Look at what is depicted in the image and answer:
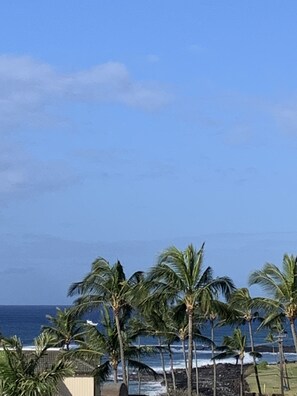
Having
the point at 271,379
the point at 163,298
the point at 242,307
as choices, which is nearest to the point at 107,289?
the point at 163,298

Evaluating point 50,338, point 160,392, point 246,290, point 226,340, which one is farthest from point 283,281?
point 160,392

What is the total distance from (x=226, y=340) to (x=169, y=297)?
165 ft

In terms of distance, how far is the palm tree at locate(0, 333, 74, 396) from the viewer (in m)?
32.9

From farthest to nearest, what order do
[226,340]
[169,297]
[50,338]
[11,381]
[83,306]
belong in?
[226,340] < [83,306] < [169,297] < [50,338] < [11,381]

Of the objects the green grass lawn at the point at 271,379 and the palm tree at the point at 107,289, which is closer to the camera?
the palm tree at the point at 107,289

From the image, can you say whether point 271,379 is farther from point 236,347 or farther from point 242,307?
point 242,307

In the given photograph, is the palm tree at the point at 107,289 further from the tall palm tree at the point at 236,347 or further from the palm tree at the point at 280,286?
the tall palm tree at the point at 236,347

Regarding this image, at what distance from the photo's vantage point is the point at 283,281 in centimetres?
4841

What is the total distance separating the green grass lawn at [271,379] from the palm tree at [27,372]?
5648cm

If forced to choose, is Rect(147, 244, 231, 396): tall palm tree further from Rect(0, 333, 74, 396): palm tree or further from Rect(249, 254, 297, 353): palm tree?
Rect(0, 333, 74, 396): palm tree

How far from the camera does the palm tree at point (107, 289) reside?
5500 cm

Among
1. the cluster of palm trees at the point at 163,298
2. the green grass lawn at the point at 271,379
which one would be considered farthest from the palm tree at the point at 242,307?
the green grass lawn at the point at 271,379

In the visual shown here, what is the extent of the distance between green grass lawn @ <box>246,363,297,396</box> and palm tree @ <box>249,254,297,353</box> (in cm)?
4082

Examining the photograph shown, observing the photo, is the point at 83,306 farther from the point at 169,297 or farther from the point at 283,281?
the point at 283,281
